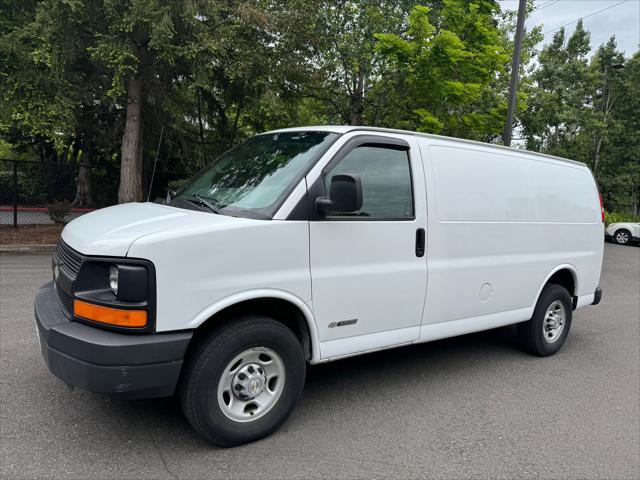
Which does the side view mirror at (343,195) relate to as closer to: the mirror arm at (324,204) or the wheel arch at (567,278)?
the mirror arm at (324,204)

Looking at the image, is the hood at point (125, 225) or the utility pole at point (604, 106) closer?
the hood at point (125, 225)

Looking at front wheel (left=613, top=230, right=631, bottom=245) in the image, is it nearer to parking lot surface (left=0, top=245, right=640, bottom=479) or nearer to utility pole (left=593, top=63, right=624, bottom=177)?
utility pole (left=593, top=63, right=624, bottom=177)

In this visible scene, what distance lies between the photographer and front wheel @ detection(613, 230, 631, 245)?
21367 mm

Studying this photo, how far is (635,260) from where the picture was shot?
15.7m

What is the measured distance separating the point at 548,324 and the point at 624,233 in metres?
19.5

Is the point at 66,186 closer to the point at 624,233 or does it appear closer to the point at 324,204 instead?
the point at 324,204

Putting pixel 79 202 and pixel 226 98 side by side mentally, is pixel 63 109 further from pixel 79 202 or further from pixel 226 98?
pixel 79 202

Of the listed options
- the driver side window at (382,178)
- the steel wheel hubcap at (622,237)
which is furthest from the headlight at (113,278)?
the steel wheel hubcap at (622,237)

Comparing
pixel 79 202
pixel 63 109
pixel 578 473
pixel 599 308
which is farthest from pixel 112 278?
pixel 79 202

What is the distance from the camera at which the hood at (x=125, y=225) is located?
2768 mm

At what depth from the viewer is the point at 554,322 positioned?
535 cm

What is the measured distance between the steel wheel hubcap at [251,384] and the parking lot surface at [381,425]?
0.78ft

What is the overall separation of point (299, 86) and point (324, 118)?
563 cm

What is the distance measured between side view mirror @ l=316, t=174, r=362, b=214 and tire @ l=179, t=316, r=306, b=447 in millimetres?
836
